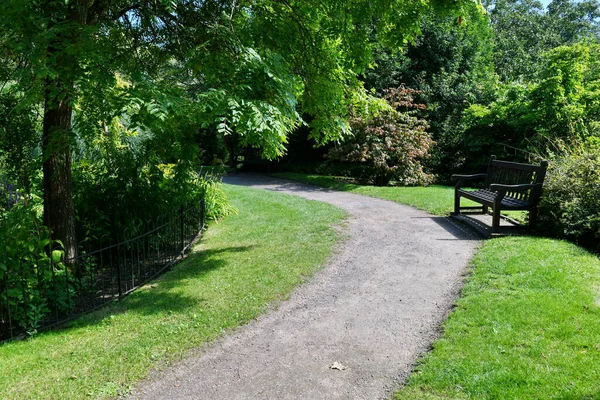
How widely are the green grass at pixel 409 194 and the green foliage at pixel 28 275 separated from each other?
25.2ft

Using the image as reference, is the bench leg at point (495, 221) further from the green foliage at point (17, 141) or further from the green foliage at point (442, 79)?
the green foliage at point (442, 79)

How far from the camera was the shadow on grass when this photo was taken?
193 inches

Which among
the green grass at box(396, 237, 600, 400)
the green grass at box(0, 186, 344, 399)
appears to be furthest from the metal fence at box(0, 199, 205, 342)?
the green grass at box(396, 237, 600, 400)

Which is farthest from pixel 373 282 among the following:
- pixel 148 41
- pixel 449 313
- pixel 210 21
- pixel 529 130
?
pixel 529 130

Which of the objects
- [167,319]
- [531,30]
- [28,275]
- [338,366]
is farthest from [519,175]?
[531,30]

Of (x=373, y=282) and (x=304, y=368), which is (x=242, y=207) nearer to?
(x=373, y=282)

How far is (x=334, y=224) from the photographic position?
29.4 ft

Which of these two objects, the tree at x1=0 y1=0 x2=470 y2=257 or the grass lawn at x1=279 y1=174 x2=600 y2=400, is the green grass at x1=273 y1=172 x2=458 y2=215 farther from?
the grass lawn at x1=279 y1=174 x2=600 y2=400

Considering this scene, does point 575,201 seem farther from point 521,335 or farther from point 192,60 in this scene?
point 192,60

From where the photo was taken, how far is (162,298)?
5.34 m

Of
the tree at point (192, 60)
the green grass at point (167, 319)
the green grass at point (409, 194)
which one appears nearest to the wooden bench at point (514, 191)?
the green grass at point (409, 194)

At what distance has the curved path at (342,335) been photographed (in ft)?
11.1

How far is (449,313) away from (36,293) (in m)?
4.44

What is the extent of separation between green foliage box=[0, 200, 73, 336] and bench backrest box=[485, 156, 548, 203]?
7.31 m
